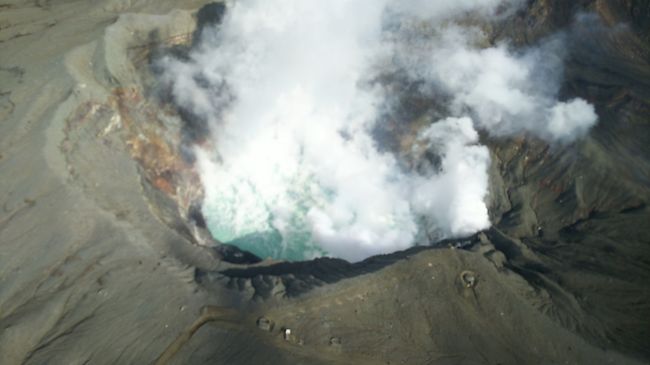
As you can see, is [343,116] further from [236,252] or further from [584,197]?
[584,197]

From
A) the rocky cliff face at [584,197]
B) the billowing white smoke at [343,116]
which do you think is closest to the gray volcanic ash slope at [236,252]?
the rocky cliff face at [584,197]

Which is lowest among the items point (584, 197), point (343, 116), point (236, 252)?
point (236, 252)

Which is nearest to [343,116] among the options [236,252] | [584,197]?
[236,252]

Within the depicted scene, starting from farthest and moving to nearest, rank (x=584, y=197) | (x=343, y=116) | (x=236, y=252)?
(x=343, y=116) → (x=584, y=197) → (x=236, y=252)

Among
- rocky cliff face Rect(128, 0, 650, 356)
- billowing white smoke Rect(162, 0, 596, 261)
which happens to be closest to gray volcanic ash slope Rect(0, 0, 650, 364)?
rocky cliff face Rect(128, 0, 650, 356)

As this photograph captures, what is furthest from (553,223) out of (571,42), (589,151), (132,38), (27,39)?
(27,39)

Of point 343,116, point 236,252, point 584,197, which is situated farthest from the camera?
point 343,116

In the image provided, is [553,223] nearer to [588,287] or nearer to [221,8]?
[588,287]
